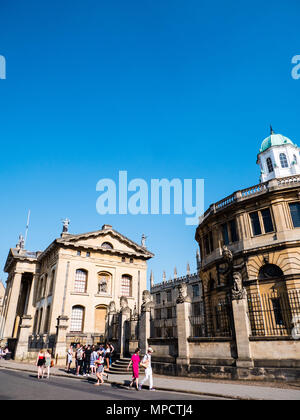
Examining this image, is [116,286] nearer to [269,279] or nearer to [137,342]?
[137,342]

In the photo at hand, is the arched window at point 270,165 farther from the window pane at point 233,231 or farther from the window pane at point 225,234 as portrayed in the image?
the window pane at point 233,231

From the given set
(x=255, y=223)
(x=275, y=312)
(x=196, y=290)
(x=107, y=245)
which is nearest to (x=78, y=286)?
(x=107, y=245)

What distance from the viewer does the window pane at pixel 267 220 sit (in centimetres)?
2272

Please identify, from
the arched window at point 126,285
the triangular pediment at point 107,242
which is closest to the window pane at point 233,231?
the triangular pediment at point 107,242

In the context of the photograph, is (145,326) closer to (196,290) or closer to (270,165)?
(270,165)

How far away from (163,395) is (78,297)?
85.3ft

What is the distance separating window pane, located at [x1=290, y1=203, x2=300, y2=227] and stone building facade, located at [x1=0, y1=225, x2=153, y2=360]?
2052 cm

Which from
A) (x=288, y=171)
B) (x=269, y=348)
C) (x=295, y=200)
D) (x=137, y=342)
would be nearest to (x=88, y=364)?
(x=137, y=342)

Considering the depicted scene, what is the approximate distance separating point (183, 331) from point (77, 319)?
72.5 feet

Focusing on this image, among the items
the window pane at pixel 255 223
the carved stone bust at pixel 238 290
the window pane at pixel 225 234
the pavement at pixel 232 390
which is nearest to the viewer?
the pavement at pixel 232 390

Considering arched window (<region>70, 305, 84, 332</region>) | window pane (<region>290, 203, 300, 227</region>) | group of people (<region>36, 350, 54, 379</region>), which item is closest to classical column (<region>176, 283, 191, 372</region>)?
group of people (<region>36, 350, 54, 379</region>)

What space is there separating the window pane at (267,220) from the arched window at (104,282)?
2200cm

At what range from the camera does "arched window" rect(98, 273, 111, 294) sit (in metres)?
36.8

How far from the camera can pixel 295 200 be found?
22.1 meters
